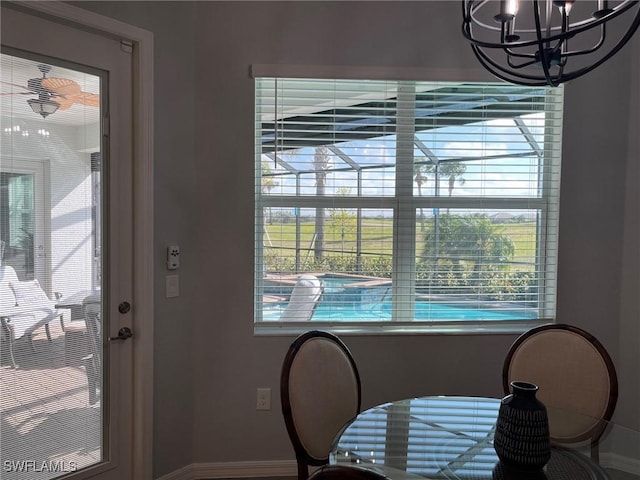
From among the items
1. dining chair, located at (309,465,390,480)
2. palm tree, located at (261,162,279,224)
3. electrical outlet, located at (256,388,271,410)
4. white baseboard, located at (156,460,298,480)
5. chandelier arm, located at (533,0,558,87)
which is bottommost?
white baseboard, located at (156,460,298,480)

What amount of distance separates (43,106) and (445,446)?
6.86ft

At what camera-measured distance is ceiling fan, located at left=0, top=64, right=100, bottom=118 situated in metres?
1.79

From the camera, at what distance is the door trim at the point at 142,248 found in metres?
2.13

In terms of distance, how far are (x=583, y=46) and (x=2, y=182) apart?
A: 3.16 m

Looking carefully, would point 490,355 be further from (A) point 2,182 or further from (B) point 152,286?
(A) point 2,182

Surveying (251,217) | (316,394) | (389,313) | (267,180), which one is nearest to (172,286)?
(251,217)

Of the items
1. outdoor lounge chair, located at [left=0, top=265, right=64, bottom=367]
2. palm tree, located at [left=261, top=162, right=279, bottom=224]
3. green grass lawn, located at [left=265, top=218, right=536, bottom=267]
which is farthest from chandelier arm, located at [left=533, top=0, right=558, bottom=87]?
outdoor lounge chair, located at [left=0, top=265, right=64, bottom=367]

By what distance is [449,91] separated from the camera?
2588 mm

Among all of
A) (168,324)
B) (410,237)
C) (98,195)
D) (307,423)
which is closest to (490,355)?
(410,237)

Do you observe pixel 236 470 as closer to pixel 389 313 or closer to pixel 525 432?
pixel 389 313

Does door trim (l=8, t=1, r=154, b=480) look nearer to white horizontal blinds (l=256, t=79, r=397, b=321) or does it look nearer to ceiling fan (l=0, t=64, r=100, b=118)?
ceiling fan (l=0, t=64, r=100, b=118)

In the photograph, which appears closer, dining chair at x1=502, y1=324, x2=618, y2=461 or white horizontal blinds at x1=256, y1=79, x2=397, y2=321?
dining chair at x1=502, y1=324, x2=618, y2=461

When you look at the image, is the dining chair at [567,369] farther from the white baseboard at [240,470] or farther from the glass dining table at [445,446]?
the white baseboard at [240,470]

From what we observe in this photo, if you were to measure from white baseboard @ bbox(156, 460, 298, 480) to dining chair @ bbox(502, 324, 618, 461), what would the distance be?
1.34 metres
